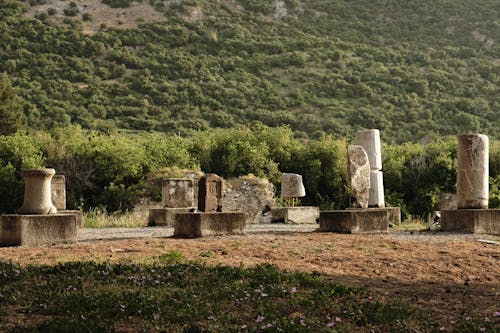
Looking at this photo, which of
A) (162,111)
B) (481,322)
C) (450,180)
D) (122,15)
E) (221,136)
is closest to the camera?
(481,322)

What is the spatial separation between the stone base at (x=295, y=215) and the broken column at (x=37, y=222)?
10.4 m

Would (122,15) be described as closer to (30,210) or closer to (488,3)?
(488,3)

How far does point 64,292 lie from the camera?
7617 mm

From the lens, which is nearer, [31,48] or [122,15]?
[31,48]

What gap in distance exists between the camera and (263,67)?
184ft

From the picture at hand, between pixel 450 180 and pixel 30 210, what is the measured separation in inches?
787

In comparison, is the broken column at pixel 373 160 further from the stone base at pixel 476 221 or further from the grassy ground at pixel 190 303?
the grassy ground at pixel 190 303

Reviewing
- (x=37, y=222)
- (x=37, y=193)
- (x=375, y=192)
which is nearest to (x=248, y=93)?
(x=375, y=192)

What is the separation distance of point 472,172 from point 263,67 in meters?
40.5

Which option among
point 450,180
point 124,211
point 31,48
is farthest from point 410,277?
point 31,48

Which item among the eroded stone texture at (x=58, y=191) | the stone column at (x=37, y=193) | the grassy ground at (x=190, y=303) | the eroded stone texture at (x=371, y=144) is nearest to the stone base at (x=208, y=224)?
the stone column at (x=37, y=193)

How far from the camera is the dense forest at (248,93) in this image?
29.5 meters

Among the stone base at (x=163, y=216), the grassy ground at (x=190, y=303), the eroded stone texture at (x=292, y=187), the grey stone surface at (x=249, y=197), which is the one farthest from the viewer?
the grey stone surface at (x=249, y=197)

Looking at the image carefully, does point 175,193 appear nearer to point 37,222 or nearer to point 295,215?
point 295,215
